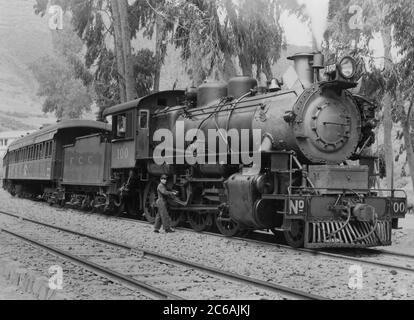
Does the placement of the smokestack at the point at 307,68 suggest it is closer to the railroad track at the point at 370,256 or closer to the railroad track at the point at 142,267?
the railroad track at the point at 370,256

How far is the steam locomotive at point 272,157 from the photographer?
9195 mm

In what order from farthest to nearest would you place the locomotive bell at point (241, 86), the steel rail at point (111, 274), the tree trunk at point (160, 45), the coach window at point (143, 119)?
the tree trunk at point (160, 45) < the coach window at point (143, 119) < the locomotive bell at point (241, 86) < the steel rail at point (111, 274)

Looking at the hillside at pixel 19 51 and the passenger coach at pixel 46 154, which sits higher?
the hillside at pixel 19 51

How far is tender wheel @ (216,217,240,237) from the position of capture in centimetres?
1099

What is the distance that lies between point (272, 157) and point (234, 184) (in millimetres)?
964

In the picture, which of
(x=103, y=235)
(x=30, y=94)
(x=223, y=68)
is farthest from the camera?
(x=30, y=94)

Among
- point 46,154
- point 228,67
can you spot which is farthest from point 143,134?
point 46,154

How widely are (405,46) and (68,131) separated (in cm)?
1151

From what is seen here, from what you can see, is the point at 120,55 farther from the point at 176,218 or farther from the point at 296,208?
the point at 296,208

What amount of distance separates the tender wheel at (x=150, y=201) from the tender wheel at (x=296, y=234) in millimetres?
4759

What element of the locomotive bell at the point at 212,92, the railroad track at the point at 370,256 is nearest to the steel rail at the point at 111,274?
the railroad track at the point at 370,256

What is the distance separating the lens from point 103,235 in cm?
1142
